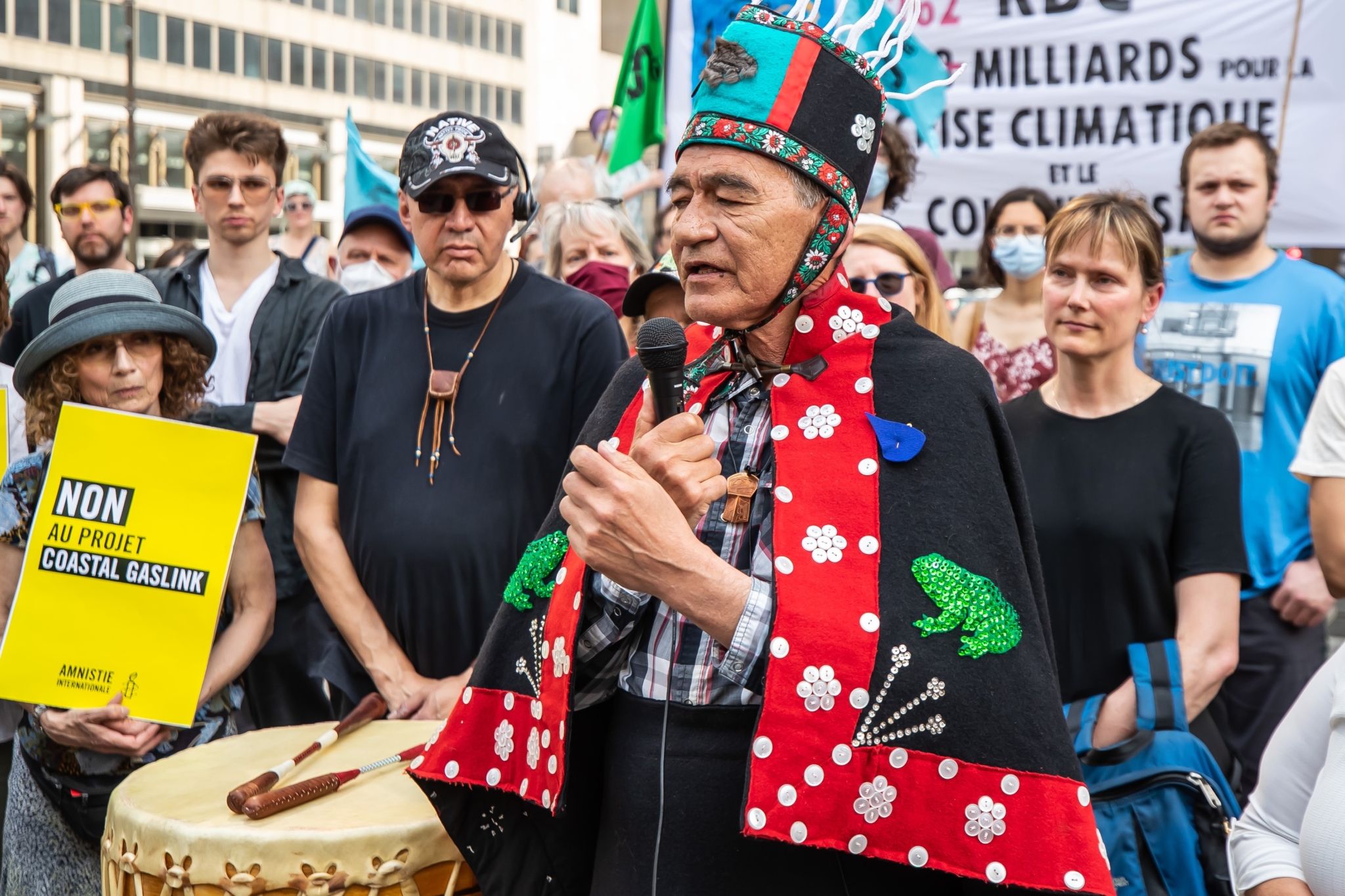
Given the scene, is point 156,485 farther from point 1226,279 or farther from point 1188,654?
point 1226,279

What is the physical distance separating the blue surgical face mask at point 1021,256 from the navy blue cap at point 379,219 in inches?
116

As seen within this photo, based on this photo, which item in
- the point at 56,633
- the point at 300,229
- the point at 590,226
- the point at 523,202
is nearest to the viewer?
the point at 56,633

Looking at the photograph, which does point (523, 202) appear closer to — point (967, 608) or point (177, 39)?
point (967, 608)

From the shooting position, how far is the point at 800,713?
1.79 metres

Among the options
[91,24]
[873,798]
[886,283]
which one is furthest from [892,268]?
[91,24]

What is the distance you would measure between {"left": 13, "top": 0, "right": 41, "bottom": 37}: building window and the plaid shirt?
144ft

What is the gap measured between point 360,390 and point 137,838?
146cm

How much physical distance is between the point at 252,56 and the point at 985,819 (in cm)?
5048

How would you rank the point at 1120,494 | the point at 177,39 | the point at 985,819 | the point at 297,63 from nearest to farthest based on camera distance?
the point at 985,819, the point at 1120,494, the point at 177,39, the point at 297,63

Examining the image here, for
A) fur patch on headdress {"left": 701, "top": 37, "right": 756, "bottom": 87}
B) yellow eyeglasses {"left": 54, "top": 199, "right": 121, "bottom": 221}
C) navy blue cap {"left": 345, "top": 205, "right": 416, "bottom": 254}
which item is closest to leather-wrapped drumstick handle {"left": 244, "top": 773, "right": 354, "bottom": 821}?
fur patch on headdress {"left": 701, "top": 37, "right": 756, "bottom": 87}

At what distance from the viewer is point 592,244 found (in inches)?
207

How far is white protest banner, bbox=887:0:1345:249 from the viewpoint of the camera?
5.54 metres

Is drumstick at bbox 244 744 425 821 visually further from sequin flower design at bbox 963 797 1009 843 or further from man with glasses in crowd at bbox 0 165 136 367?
man with glasses in crowd at bbox 0 165 136 367

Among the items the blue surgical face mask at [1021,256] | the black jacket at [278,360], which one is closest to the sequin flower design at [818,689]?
the black jacket at [278,360]
